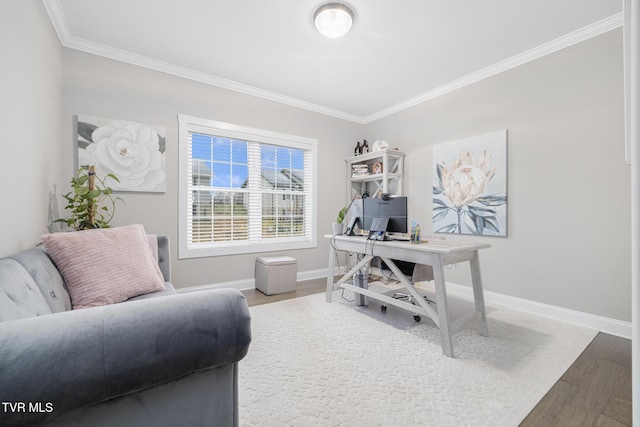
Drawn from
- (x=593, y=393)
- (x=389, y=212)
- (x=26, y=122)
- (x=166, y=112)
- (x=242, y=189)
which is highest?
(x=166, y=112)

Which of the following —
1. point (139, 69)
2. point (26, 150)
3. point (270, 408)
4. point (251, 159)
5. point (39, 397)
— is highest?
point (139, 69)

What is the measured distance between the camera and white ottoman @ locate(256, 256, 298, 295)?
3486 millimetres

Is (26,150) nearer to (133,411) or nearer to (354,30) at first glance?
(133,411)

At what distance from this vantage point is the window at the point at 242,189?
3.42 m

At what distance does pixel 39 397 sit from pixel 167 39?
3.12 meters

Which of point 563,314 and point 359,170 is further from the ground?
point 359,170

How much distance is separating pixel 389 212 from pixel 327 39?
1809 mm

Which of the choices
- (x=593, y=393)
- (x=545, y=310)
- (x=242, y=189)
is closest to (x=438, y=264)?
(x=593, y=393)

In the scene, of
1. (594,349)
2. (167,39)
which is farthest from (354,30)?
(594,349)

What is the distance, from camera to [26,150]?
1779 millimetres

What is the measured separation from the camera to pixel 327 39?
8.78ft

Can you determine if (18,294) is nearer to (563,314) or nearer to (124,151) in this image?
(124,151)

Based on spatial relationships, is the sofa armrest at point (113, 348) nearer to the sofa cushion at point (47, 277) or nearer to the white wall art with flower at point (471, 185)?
the sofa cushion at point (47, 277)

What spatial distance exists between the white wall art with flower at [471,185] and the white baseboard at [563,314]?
0.74 meters
